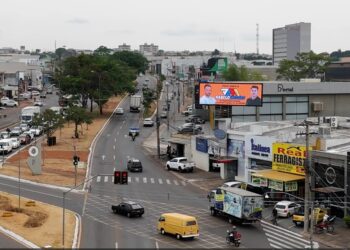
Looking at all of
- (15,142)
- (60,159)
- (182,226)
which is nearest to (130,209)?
(182,226)

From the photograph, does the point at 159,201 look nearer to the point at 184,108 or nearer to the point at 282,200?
the point at 282,200

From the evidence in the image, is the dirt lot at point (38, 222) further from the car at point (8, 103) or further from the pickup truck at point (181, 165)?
the car at point (8, 103)

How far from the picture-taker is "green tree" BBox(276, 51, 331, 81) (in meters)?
171

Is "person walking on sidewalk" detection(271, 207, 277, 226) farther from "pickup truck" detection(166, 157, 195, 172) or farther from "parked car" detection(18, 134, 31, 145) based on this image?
"parked car" detection(18, 134, 31, 145)

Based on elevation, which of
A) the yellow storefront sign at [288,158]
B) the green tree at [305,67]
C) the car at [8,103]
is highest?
the green tree at [305,67]

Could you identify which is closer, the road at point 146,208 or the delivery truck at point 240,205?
the road at point 146,208

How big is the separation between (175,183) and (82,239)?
27246 millimetres

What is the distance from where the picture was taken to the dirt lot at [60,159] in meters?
72.2

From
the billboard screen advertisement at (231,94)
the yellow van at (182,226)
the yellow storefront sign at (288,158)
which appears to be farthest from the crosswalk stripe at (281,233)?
the billboard screen advertisement at (231,94)

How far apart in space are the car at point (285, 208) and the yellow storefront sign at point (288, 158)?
5027mm

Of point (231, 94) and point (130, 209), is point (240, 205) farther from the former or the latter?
point (231, 94)

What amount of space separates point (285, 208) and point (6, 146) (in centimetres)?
4848

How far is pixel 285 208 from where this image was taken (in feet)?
178

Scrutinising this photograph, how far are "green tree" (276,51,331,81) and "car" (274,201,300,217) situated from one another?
120216 millimetres
